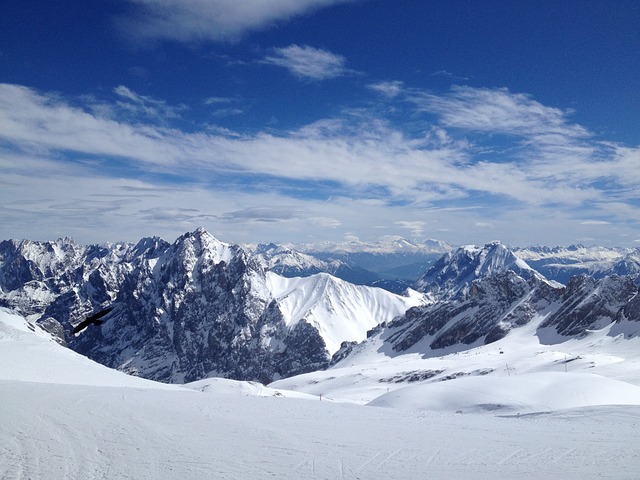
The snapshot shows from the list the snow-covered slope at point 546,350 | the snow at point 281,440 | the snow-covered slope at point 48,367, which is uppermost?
the snow at point 281,440

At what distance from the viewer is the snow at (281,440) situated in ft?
69.4

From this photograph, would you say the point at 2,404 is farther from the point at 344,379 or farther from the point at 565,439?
the point at 344,379

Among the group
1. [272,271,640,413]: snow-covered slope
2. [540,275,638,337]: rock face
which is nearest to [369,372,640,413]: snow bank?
[272,271,640,413]: snow-covered slope

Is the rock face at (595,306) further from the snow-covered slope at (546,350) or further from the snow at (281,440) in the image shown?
the snow at (281,440)

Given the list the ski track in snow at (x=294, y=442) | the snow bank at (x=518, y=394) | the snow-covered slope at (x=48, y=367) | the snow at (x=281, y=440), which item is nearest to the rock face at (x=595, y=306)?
the snow bank at (x=518, y=394)

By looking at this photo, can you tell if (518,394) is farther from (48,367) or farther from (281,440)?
(48,367)

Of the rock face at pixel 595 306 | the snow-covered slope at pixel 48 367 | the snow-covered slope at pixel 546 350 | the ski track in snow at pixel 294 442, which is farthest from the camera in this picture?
the rock face at pixel 595 306

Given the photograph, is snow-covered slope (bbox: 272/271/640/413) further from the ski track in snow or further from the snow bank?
the ski track in snow

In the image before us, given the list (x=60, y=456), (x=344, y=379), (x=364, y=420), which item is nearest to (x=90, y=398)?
(x=60, y=456)

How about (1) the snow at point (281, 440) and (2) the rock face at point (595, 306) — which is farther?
(2) the rock face at point (595, 306)

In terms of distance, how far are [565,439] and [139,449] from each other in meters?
23.6

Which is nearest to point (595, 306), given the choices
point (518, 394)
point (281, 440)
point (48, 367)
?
point (518, 394)

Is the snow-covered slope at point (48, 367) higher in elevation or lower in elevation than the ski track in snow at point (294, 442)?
lower

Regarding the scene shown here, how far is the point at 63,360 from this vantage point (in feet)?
249
